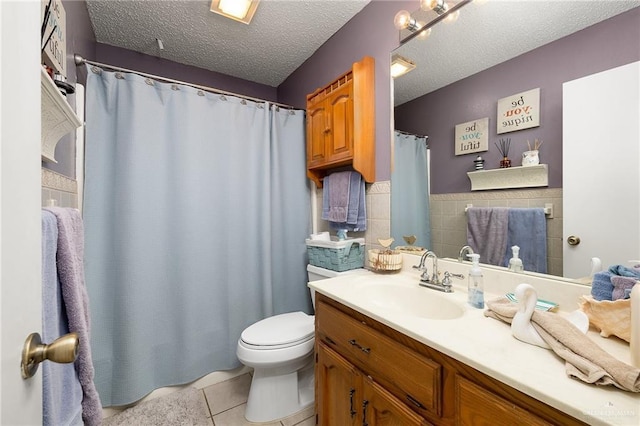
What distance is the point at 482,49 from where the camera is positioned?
1143mm

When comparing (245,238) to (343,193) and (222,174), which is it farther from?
(343,193)

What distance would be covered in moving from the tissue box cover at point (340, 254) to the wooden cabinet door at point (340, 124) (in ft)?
1.75

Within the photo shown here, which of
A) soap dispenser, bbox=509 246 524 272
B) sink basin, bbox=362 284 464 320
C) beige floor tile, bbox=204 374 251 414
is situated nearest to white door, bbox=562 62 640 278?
soap dispenser, bbox=509 246 524 272

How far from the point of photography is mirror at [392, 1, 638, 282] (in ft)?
3.01

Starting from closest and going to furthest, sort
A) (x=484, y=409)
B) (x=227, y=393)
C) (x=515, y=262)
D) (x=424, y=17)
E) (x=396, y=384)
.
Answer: (x=484, y=409) < (x=396, y=384) < (x=515, y=262) < (x=424, y=17) < (x=227, y=393)

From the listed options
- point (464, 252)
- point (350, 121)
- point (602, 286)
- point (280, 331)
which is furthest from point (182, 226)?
point (602, 286)

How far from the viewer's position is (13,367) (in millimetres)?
353

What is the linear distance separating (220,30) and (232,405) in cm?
246

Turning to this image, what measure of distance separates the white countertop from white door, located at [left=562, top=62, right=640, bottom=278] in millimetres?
156

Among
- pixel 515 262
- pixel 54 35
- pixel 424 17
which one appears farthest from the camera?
pixel 424 17

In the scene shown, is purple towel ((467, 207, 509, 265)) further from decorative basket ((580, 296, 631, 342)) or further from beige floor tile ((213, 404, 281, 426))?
beige floor tile ((213, 404, 281, 426))

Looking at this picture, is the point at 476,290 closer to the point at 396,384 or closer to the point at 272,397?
the point at 396,384

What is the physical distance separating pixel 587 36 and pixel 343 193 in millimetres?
1220

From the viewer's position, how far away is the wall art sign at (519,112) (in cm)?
97
